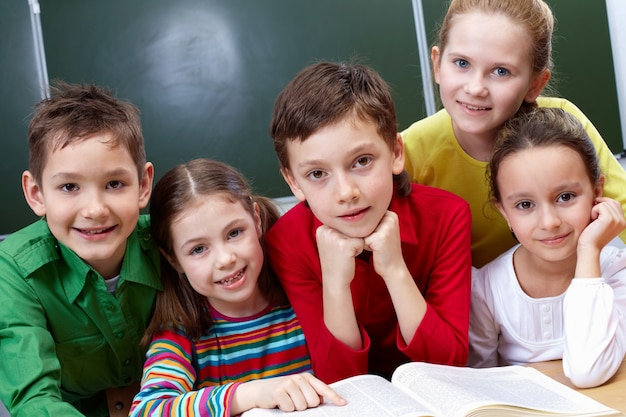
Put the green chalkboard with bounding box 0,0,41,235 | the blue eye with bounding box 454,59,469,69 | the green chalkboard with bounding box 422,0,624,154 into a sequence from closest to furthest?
1. the blue eye with bounding box 454,59,469,69
2. the green chalkboard with bounding box 0,0,41,235
3. the green chalkboard with bounding box 422,0,624,154

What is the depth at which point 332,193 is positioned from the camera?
1.15 metres

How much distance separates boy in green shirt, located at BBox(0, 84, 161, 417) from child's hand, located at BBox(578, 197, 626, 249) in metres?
0.86

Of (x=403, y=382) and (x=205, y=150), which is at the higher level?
(x=205, y=150)

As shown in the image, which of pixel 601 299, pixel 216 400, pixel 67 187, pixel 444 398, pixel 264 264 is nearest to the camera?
pixel 444 398

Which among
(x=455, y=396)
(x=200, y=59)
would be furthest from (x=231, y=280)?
(x=200, y=59)

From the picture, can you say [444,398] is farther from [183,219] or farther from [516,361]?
[183,219]

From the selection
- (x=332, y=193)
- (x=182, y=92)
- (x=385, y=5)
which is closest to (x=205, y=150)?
(x=182, y=92)

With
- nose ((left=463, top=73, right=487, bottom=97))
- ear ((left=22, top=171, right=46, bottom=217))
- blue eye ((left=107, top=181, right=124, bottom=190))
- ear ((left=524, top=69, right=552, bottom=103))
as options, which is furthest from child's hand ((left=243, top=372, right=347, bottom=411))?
ear ((left=524, top=69, right=552, bottom=103))

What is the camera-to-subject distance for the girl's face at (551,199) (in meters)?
1.21

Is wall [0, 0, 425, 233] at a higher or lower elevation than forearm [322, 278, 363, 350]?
higher

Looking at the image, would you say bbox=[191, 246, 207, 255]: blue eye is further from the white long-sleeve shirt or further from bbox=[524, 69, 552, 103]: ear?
bbox=[524, 69, 552, 103]: ear

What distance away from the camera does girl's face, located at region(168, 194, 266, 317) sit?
1.26 m

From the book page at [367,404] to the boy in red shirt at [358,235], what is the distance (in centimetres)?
20

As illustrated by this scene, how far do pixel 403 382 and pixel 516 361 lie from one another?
1.35ft
